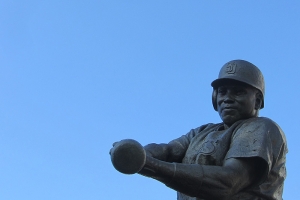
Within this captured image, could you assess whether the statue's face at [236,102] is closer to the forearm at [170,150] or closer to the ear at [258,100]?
the ear at [258,100]

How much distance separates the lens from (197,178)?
6.52 m

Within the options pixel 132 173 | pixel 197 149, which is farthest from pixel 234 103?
pixel 132 173

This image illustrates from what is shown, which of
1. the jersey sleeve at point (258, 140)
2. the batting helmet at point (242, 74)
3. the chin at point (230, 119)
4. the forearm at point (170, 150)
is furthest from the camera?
the forearm at point (170, 150)

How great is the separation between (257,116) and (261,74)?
500 mm

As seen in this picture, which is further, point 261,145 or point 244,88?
point 244,88

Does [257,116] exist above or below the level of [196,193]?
above

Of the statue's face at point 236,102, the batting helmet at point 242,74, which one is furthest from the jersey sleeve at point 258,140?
the batting helmet at point 242,74

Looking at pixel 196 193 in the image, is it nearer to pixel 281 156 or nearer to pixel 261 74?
pixel 281 156

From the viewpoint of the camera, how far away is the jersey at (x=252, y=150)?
687 centimetres

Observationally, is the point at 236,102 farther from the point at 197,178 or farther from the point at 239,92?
the point at 197,178

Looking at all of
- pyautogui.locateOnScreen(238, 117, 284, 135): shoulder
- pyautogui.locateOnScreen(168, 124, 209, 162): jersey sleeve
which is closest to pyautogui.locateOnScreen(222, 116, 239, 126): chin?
pyautogui.locateOnScreen(238, 117, 284, 135): shoulder

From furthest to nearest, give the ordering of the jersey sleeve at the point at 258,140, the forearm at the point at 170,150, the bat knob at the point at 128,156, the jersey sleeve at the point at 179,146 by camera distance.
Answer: the jersey sleeve at the point at 179,146
the forearm at the point at 170,150
the jersey sleeve at the point at 258,140
the bat knob at the point at 128,156

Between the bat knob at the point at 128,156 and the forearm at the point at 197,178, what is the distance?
0.28 metres

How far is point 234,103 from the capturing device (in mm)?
7504
